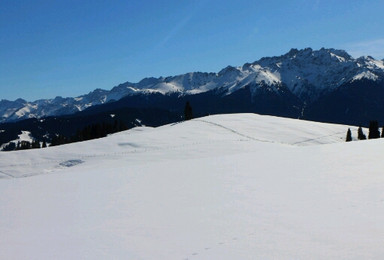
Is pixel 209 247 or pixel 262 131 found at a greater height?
pixel 262 131

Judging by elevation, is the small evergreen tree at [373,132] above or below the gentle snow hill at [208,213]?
above

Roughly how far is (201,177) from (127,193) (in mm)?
4297

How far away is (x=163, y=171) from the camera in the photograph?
2131cm

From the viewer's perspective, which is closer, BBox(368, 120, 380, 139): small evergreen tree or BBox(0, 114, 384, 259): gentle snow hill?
BBox(0, 114, 384, 259): gentle snow hill

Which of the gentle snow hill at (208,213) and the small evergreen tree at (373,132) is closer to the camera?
the gentle snow hill at (208,213)

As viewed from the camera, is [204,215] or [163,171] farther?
[163,171]

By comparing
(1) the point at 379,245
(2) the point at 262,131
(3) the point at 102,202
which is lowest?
(3) the point at 102,202

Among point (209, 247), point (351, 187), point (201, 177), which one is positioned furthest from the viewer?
point (201, 177)

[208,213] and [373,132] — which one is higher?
[373,132]

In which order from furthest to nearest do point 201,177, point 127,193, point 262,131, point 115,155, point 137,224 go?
point 262,131, point 115,155, point 201,177, point 127,193, point 137,224

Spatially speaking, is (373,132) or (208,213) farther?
(373,132)

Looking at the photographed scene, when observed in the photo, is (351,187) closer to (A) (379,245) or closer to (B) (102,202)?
(A) (379,245)

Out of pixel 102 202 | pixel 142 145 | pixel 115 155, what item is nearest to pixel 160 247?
pixel 102 202

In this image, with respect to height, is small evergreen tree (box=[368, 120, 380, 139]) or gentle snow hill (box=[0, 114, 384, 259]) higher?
small evergreen tree (box=[368, 120, 380, 139])
